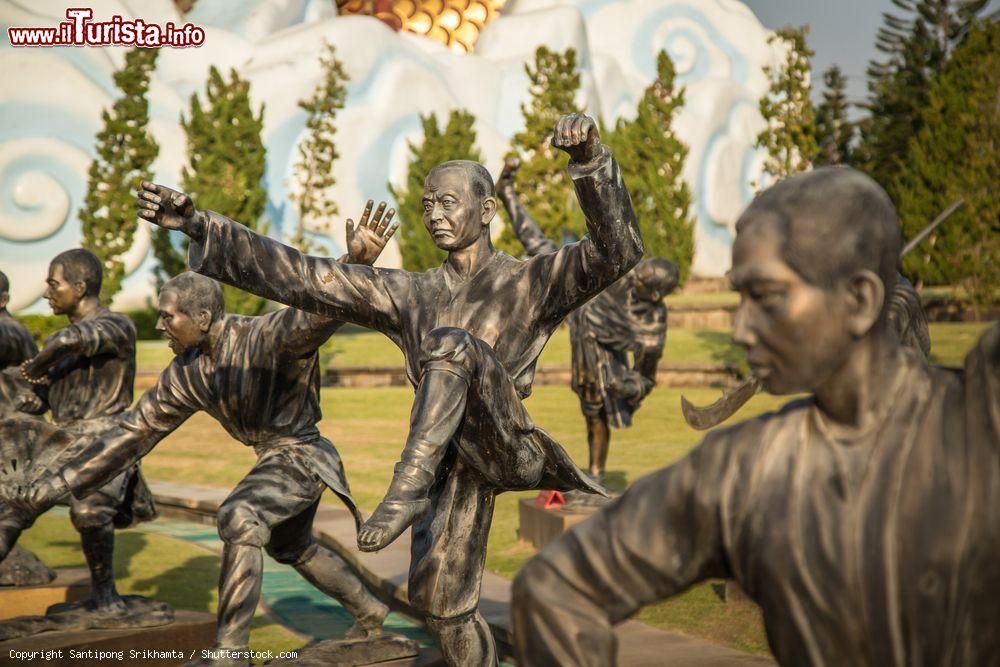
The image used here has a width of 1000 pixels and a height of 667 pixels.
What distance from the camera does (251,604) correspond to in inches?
195

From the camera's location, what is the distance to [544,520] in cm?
820

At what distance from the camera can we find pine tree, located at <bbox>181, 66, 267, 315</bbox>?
25.3 metres

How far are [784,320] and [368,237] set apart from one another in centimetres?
348

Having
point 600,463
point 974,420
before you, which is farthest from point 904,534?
point 600,463

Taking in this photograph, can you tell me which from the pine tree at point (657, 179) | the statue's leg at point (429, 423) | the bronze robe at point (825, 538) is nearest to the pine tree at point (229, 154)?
the pine tree at point (657, 179)

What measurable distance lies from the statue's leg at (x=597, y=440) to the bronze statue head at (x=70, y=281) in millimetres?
4322

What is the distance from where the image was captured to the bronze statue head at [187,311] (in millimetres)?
5367

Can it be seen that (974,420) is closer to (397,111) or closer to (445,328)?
(445,328)

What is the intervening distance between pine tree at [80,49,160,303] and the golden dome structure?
748 inches

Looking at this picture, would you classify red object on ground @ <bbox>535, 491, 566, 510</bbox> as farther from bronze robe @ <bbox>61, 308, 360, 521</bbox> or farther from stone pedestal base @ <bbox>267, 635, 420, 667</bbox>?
bronze robe @ <bbox>61, 308, 360, 521</bbox>

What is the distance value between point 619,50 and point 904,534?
42.7m

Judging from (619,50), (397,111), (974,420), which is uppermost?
(619,50)

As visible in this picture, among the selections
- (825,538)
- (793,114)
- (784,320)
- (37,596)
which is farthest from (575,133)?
(793,114)

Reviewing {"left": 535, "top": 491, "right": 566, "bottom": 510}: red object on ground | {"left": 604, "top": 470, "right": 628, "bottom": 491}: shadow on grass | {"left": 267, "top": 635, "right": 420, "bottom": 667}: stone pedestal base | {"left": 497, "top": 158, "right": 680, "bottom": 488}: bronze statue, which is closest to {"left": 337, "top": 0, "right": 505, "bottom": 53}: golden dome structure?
{"left": 604, "top": 470, "right": 628, "bottom": 491}: shadow on grass
